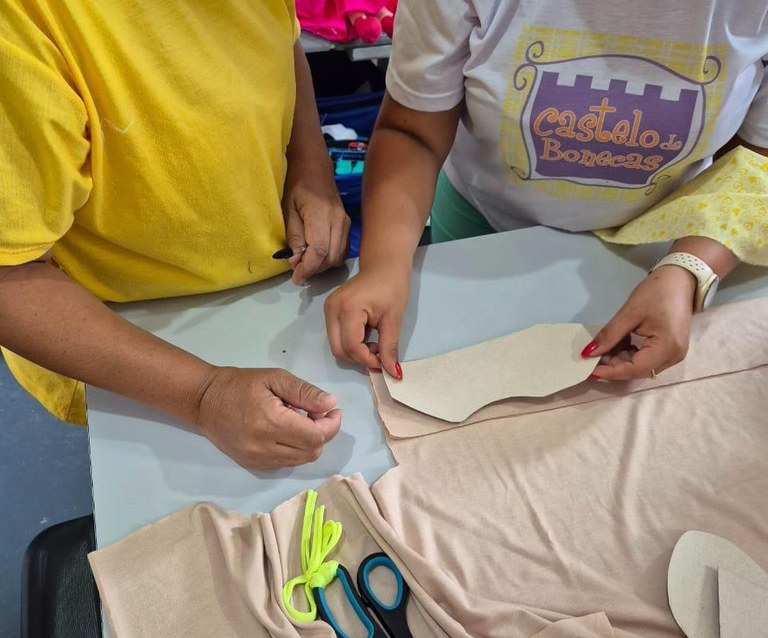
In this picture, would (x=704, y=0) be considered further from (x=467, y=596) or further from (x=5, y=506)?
(x=5, y=506)

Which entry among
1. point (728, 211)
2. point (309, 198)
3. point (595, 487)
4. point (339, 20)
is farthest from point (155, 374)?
point (339, 20)

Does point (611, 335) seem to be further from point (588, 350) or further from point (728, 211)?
point (728, 211)

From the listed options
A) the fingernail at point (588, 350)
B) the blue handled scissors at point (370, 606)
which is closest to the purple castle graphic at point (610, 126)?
the fingernail at point (588, 350)

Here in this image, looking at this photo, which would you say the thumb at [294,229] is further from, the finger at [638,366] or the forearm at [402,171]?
the finger at [638,366]

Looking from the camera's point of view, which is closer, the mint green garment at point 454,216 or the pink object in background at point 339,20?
the mint green garment at point 454,216

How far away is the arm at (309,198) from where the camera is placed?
0.69 meters

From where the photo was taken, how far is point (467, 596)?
47 centimetres

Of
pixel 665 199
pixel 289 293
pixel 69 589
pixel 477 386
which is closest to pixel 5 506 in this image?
pixel 69 589

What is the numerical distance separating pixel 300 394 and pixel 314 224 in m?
0.22

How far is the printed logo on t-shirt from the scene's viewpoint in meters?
0.65

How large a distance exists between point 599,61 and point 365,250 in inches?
11.6

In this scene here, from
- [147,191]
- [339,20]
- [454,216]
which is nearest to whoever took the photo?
[147,191]

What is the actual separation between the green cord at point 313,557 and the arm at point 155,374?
56 mm

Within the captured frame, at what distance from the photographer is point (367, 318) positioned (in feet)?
2.09
